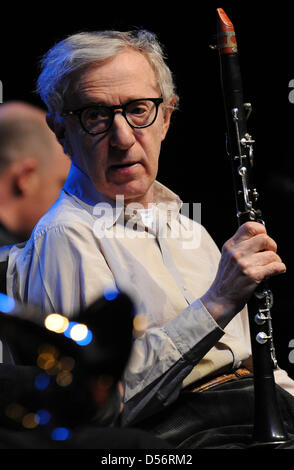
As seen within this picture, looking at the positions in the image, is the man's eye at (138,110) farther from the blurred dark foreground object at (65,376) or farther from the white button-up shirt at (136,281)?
the blurred dark foreground object at (65,376)

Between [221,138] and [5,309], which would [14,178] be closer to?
[221,138]

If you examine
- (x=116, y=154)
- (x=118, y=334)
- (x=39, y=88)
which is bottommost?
(x=118, y=334)

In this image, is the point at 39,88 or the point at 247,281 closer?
the point at 247,281

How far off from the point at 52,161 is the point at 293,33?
1.29m

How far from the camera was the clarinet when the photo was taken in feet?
4.73

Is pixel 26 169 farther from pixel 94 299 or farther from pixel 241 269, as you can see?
pixel 241 269

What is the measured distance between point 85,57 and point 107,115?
0.61 feet

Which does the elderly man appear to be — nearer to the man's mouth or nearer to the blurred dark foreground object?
the man's mouth

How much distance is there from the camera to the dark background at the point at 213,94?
2529 millimetres

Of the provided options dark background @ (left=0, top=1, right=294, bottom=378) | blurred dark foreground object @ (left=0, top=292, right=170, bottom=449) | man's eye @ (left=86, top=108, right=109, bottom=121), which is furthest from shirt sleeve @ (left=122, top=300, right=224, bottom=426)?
dark background @ (left=0, top=1, right=294, bottom=378)

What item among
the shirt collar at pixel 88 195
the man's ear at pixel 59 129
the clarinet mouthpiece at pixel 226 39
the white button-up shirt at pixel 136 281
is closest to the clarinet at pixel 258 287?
the clarinet mouthpiece at pixel 226 39
